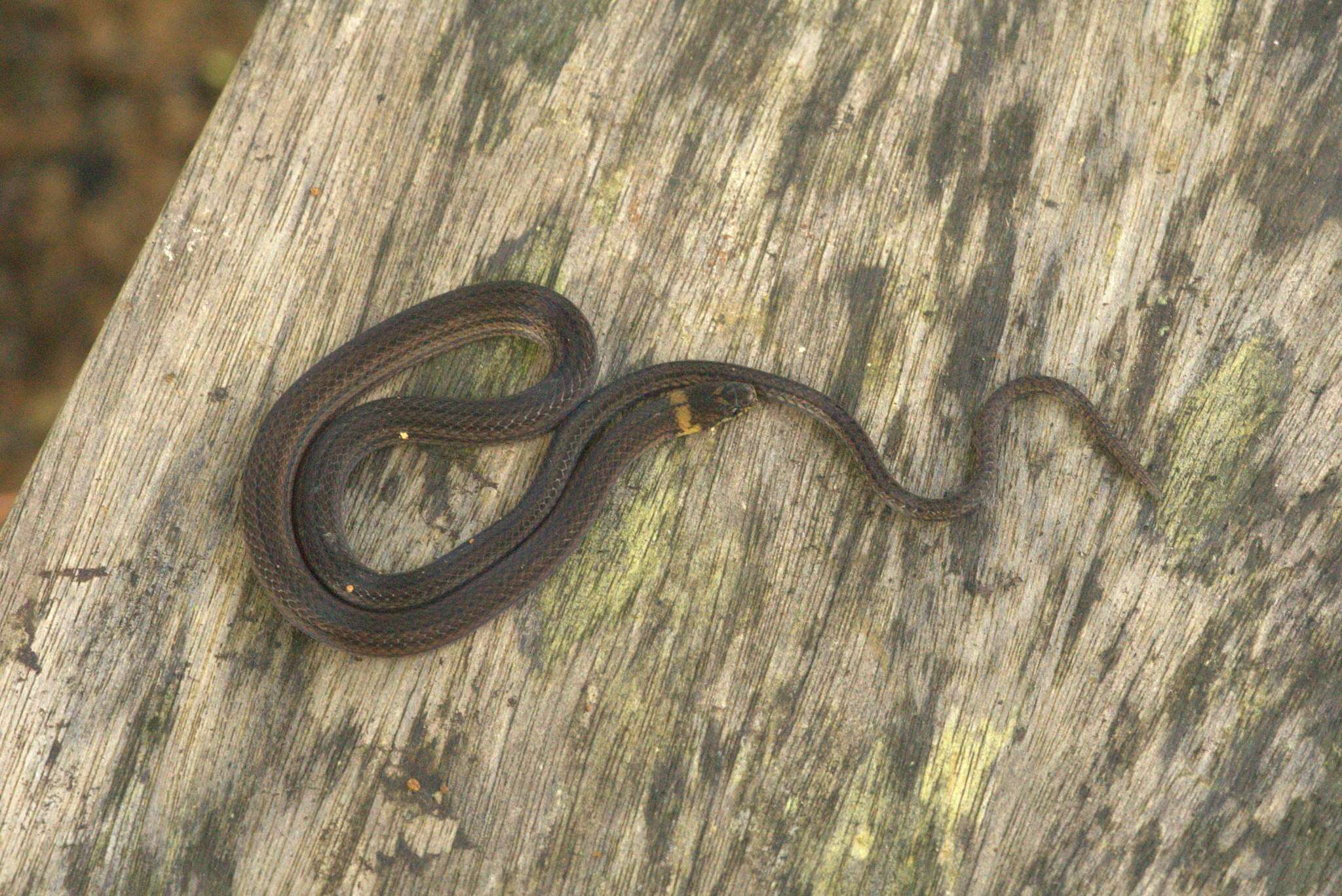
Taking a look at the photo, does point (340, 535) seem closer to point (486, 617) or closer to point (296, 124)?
point (486, 617)

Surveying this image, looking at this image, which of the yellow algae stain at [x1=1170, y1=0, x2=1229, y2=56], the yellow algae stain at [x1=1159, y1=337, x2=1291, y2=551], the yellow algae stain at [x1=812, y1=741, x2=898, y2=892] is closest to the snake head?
the yellow algae stain at [x1=812, y1=741, x2=898, y2=892]

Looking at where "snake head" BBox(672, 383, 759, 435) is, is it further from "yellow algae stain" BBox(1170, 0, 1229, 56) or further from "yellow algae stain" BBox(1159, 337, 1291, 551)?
"yellow algae stain" BBox(1170, 0, 1229, 56)

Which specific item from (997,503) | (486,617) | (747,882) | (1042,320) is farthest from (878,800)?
(1042,320)

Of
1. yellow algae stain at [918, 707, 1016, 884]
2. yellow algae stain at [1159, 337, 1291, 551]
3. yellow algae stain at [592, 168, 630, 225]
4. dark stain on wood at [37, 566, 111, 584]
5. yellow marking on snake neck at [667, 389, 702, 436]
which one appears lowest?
dark stain on wood at [37, 566, 111, 584]

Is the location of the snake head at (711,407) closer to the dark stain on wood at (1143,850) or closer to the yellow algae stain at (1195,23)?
the dark stain on wood at (1143,850)

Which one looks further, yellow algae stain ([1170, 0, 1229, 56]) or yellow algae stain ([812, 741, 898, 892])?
yellow algae stain ([1170, 0, 1229, 56])

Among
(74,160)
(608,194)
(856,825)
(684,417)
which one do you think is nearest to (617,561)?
(684,417)

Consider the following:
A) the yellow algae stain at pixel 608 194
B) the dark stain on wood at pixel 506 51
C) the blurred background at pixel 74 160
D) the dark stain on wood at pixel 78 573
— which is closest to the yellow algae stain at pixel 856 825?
the yellow algae stain at pixel 608 194
